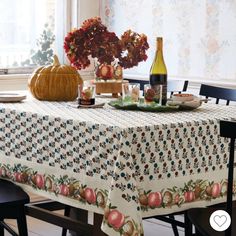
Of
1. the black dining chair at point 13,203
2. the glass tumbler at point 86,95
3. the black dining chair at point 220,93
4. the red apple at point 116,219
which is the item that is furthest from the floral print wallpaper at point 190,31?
the red apple at point 116,219

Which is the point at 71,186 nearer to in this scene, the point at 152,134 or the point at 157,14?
the point at 152,134

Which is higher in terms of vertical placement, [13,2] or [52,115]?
[13,2]

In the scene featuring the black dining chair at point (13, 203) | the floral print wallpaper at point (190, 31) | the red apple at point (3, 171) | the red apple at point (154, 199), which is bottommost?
the black dining chair at point (13, 203)

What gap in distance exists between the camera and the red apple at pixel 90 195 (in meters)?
2.27

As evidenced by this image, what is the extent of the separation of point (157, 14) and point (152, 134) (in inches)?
101

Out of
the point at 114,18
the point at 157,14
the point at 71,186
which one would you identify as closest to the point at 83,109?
the point at 71,186

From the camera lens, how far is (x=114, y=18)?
5.09 metres

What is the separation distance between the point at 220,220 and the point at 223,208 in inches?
10.1

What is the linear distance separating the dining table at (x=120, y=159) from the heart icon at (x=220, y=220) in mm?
167

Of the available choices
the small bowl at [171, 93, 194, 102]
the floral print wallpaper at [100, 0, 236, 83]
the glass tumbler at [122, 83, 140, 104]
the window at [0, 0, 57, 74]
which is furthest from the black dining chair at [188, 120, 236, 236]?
the window at [0, 0, 57, 74]

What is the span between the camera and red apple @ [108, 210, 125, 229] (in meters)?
2.13

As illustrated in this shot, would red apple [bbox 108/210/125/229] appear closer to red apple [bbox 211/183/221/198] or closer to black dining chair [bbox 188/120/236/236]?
black dining chair [bbox 188/120/236/236]

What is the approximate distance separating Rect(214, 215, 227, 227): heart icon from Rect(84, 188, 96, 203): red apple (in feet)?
1.45

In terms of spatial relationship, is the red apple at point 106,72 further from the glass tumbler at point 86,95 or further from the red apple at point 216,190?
the red apple at point 216,190
